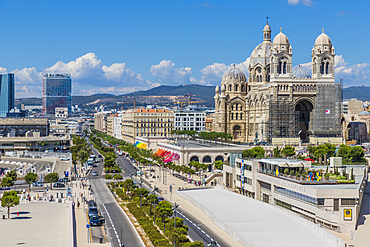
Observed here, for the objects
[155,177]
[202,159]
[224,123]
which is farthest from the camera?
[224,123]

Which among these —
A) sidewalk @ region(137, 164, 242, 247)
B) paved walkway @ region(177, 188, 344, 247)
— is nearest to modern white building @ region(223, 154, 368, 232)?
paved walkway @ region(177, 188, 344, 247)

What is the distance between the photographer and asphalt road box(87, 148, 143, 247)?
50.7 metres

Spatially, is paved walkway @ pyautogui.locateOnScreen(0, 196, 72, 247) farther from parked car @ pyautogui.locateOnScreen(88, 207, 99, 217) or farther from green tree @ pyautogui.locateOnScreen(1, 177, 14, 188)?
green tree @ pyautogui.locateOnScreen(1, 177, 14, 188)

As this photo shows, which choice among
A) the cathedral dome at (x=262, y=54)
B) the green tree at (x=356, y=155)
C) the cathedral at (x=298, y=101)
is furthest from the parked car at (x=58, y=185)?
the cathedral dome at (x=262, y=54)

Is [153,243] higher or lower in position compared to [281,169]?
lower

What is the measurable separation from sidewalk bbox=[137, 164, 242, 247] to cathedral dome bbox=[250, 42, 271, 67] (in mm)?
56609

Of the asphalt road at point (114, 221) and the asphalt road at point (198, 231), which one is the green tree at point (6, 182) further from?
the asphalt road at point (198, 231)

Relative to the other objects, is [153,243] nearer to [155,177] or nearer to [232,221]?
[232,221]

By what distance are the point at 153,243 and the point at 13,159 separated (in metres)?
103

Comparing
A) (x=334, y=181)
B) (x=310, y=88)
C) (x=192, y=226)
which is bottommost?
(x=192, y=226)

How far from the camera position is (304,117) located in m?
145

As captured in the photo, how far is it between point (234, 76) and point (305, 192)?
108130mm

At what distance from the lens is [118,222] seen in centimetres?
6044

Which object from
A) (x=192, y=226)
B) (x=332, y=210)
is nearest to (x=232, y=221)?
(x=192, y=226)
